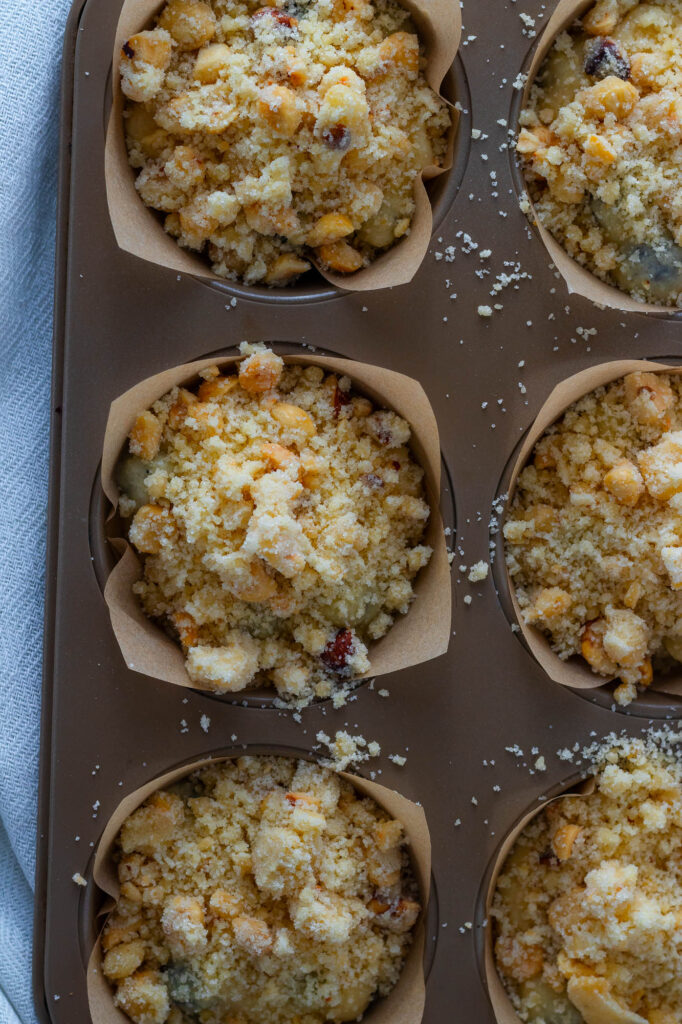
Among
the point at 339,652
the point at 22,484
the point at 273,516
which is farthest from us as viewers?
the point at 22,484

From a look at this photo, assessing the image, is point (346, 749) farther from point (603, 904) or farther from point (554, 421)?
point (554, 421)

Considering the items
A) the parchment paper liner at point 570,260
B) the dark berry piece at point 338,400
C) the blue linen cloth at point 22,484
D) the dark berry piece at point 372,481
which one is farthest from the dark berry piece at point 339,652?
the parchment paper liner at point 570,260

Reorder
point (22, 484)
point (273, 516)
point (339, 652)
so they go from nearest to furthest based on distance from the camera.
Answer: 1. point (273, 516)
2. point (339, 652)
3. point (22, 484)

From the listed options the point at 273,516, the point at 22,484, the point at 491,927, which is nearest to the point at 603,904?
the point at 491,927

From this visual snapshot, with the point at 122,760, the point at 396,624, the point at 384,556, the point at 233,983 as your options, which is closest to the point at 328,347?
the point at 384,556

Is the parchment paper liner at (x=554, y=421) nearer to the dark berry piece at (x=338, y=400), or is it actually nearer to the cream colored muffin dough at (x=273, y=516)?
the cream colored muffin dough at (x=273, y=516)

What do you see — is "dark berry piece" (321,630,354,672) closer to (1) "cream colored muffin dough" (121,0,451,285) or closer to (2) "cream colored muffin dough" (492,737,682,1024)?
(2) "cream colored muffin dough" (492,737,682,1024)

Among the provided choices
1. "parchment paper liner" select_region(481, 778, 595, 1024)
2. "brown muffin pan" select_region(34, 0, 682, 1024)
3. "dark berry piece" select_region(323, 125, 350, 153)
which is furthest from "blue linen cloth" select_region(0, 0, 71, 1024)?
"parchment paper liner" select_region(481, 778, 595, 1024)
